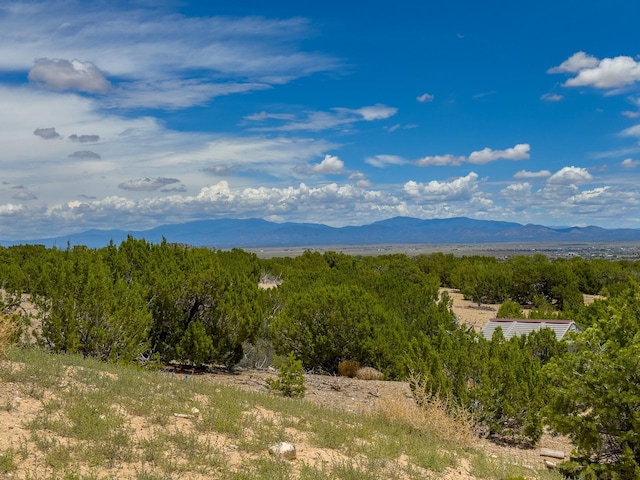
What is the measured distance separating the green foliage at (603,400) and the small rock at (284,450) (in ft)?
13.0

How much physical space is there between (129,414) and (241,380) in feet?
19.8

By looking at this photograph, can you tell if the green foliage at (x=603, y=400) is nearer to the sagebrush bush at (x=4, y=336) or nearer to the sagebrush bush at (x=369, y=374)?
A: the sagebrush bush at (x=369, y=374)

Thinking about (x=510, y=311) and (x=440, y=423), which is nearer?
(x=440, y=423)

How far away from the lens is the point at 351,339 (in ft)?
50.3

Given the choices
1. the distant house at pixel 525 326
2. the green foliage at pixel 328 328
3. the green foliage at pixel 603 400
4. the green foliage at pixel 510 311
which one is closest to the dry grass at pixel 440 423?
the green foliage at pixel 603 400

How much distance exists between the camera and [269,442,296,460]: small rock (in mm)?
6402

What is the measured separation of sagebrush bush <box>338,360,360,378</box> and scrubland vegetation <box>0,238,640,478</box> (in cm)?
27

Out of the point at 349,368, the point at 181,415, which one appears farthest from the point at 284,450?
the point at 349,368

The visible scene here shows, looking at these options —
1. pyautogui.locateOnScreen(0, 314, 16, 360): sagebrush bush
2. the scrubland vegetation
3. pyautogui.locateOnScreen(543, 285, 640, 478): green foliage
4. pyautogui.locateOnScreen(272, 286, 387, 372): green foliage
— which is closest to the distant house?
the scrubland vegetation

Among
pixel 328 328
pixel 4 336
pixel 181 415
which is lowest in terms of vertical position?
pixel 328 328

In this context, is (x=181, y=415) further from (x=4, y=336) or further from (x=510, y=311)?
(x=510, y=311)

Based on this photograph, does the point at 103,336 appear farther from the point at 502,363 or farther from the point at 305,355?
the point at 502,363

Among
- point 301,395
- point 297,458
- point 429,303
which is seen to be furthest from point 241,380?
point 429,303

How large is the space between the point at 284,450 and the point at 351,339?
901cm
